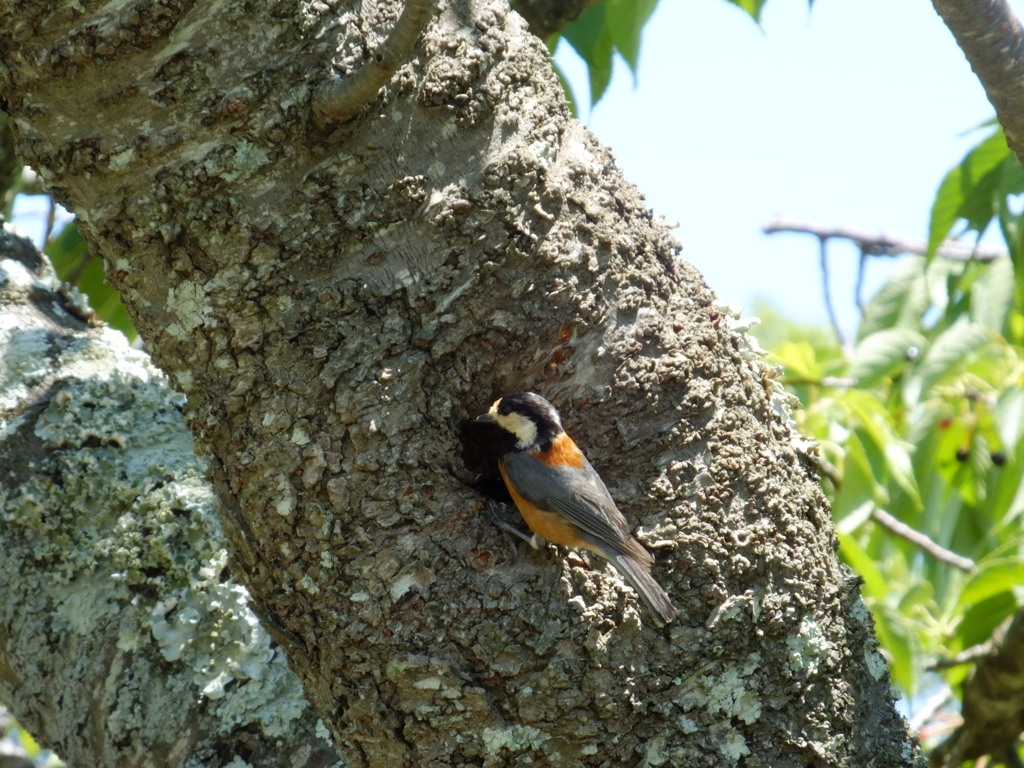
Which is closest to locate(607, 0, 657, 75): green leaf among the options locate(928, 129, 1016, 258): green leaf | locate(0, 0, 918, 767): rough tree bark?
locate(0, 0, 918, 767): rough tree bark

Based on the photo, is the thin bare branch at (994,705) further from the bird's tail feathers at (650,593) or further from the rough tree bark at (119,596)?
the rough tree bark at (119,596)

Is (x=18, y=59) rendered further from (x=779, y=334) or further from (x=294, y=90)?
(x=779, y=334)

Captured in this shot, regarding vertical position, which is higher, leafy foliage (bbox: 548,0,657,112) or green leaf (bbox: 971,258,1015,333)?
leafy foliage (bbox: 548,0,657,112)

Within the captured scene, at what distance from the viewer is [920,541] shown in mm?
4078

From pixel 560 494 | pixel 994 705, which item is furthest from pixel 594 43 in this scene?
pixel 994 705

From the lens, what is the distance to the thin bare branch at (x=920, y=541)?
3.99 meters

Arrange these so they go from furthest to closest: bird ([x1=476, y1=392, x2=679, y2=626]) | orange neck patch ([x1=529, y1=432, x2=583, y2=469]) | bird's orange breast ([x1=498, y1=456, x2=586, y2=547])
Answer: orange neck patch ([x1=529, y1=432, x2=583, y2=469]) < bird's orange breast ([x1=498, y1=456, x2=586, y2=547]) < bird ([x1=476, y1=392, x2=679, y2=626])

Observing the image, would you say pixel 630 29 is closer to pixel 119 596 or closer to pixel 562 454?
pixel 562 454

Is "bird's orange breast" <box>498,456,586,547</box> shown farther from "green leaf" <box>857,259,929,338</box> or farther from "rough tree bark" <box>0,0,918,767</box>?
"green leaf" <box>857,259,929,338</box>

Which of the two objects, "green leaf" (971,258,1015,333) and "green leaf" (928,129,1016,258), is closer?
"green leaf" (928,129,1016,258)

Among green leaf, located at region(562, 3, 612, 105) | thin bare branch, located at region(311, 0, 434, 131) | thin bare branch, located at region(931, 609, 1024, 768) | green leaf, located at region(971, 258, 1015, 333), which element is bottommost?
thin bare branch, located at region(931, 609, 1024, 768)

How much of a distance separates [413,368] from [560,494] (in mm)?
752

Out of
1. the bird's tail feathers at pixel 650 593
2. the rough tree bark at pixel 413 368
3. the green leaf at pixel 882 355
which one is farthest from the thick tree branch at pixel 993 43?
the green leaf at pixel 882 355

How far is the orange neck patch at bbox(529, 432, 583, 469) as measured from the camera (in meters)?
2.39
